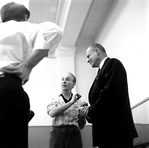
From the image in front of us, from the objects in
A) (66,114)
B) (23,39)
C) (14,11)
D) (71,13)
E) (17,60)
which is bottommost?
(66,114)

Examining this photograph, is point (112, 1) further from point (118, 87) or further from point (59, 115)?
point (118, 87)

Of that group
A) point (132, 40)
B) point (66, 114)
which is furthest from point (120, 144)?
point (132, 40)

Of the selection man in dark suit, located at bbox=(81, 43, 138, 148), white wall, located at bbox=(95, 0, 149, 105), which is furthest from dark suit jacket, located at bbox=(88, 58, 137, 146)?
white wall, located at bbox=(95, 0, 149, 105)

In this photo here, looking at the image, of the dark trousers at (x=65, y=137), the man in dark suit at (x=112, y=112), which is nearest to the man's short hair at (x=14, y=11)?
the man in dark suit at (x=112, y=112)

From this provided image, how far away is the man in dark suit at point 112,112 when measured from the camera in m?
2.38

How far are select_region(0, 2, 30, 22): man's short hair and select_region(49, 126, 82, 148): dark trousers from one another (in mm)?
1910

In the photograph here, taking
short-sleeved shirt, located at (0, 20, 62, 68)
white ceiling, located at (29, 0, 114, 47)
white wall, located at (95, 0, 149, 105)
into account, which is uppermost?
white ceiling, located at (29, 0, 114, 47)

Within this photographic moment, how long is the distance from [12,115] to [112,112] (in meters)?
1.31

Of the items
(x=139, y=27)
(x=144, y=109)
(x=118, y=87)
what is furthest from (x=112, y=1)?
(x=118, y=87)

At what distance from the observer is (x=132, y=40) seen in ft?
16.4

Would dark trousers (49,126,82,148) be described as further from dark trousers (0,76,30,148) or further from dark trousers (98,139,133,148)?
dark trousers (0,76,30,148)

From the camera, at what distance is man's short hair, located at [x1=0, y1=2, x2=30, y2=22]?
161 centimetres

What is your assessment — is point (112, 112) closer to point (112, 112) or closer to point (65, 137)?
point (112, 112)

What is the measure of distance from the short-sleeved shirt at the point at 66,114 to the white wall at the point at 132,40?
1.44 meters
